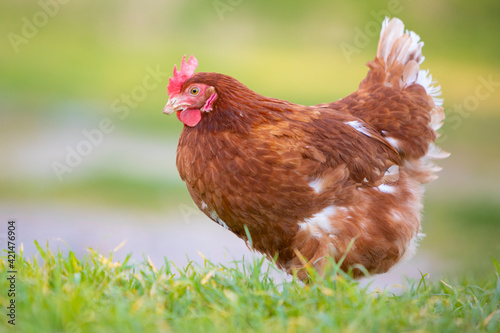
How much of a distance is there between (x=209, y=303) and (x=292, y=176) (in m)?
0.93

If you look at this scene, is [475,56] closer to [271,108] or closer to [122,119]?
[122,119]

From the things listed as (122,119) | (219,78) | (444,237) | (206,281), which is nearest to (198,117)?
(219,78)

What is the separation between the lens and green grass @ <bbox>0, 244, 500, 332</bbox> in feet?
8.42

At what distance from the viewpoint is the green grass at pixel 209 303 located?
2.57 metres

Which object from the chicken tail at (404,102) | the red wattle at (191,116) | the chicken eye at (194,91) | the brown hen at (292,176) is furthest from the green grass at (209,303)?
the chicken tail at (404,102)

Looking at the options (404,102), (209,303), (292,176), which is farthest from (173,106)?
(404,102)

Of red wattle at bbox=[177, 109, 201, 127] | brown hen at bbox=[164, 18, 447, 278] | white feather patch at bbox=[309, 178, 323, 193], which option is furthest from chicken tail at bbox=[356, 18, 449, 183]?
red wattle at bbox=[177, 109, 201, 127]

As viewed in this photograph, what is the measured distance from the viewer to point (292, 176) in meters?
3.48

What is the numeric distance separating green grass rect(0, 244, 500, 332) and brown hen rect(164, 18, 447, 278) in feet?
1.28

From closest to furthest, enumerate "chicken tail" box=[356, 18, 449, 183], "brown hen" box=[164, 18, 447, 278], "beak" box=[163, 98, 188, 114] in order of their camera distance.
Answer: "brown hen" box=[164, 18, 447, 278]
"beak" box=[163, 98, 188, 114]
"chicken tail" box=[356, 18, 449, 183]

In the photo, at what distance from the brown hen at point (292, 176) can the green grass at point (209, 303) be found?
39cm

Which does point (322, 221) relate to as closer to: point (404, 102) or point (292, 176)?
point (292, 176)

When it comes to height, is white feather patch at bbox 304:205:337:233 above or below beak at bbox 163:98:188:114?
below

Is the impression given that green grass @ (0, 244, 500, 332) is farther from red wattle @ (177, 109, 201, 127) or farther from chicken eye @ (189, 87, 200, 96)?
chicken eye @ (189, 87, 200, 96)
